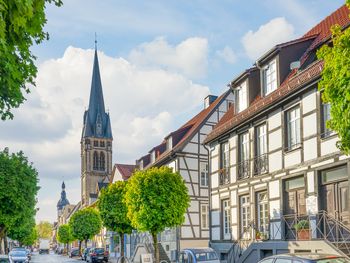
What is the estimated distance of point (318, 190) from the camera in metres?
18.4

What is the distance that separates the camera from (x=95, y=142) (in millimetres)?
109375

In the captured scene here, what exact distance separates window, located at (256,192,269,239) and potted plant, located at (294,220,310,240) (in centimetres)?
280

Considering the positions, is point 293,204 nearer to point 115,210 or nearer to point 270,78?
point 270,78

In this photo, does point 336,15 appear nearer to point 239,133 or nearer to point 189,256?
point 239,133

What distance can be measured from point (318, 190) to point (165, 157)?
20.2 m

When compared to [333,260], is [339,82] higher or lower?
higher

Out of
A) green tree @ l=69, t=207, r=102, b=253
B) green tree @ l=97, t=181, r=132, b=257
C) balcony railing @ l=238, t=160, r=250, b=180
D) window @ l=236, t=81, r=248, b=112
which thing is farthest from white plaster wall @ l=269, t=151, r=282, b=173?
green tree @ l=69, t=207, r=102, b=253

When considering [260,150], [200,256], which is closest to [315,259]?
[200,256]

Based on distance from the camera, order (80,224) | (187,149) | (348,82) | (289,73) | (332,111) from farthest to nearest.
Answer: (80,224) → (187,149) → (289,73) → (332,111) → (348,82)

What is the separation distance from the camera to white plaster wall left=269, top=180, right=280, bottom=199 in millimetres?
21109

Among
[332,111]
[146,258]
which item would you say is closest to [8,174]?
[146,258]

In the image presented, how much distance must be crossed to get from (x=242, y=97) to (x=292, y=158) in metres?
6.22

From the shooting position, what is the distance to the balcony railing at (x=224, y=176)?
26327mm

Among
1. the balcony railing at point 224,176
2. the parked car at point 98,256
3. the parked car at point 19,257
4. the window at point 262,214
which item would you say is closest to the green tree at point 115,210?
the parked car at point 19,257
